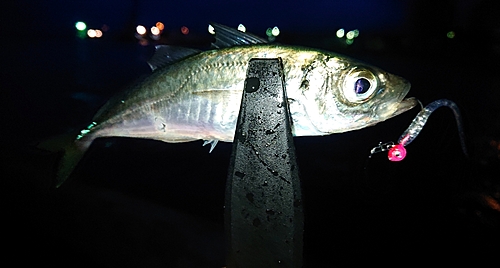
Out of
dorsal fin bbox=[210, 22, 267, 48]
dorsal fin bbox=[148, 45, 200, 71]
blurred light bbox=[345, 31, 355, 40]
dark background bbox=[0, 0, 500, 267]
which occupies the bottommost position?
dark background bbox=[0, 0, 500, 267]

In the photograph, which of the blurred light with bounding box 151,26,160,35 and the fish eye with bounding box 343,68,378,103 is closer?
the fish eye with bounding box 343,68,378,103

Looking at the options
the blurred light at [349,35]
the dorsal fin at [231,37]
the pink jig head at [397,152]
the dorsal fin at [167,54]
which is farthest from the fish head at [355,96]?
the blurred light at [349,35]

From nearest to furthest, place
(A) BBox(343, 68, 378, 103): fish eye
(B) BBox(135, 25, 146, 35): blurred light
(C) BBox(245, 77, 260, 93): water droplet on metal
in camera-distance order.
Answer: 1. (C) BBox(245, 77, 260, 93): water droplet on metal
2. (A) BBox(343, 68, 378, 103): fish eye
3. (B) BBox(135, 25, 146, 35): blurred light

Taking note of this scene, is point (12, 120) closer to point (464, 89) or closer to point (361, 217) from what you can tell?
point (361, 217)

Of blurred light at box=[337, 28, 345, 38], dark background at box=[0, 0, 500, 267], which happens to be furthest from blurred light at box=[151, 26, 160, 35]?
dark background at box=[0, 0, 500, 267]

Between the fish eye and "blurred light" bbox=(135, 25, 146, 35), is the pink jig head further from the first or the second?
"blurred light" bbox=(135, 25, 146, 35)

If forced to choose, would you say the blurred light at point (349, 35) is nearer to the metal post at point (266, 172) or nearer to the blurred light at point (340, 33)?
the blurred light at point (340, 33)

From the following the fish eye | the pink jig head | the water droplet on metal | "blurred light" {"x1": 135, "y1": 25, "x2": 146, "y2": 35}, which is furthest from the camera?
"blurred light" {"x1": 135, "y1": 25, "x2": 146, "y2": 35}
